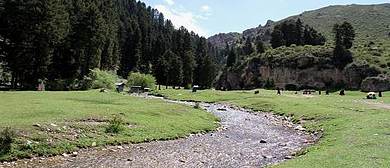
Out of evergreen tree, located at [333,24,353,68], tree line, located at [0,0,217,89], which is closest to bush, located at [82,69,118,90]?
tree line, located at [0,0,217,89]

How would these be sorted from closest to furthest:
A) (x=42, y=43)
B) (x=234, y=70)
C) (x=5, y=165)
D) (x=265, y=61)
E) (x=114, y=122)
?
(x=5, y=165)
(x=114, y=122)
(x=42, y=43)
(x=265, y=61)
(x=234, y=70)

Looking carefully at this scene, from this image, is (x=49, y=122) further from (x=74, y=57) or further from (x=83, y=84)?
(x=74, y=57)

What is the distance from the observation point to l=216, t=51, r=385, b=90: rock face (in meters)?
88.9

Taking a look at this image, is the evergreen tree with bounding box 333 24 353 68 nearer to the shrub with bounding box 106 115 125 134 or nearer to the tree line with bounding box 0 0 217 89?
the tree line with bounding box 0 0 217 89

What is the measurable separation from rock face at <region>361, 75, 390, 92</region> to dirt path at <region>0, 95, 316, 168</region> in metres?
62.1

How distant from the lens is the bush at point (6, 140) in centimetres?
1417

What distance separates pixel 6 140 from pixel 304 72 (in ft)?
322

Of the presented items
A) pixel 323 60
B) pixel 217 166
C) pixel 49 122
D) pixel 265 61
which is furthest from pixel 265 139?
pixel 265 61

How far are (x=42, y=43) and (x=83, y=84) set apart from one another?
12.6 metres

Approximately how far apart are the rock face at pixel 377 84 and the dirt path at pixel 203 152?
62.1 metres

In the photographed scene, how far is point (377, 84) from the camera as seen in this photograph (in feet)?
250

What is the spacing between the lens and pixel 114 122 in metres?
20.8

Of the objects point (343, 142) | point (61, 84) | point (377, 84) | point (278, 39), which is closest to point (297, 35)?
point (278, 39)

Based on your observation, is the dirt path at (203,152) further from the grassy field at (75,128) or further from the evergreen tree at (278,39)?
the evergreen tree at (278,39)
